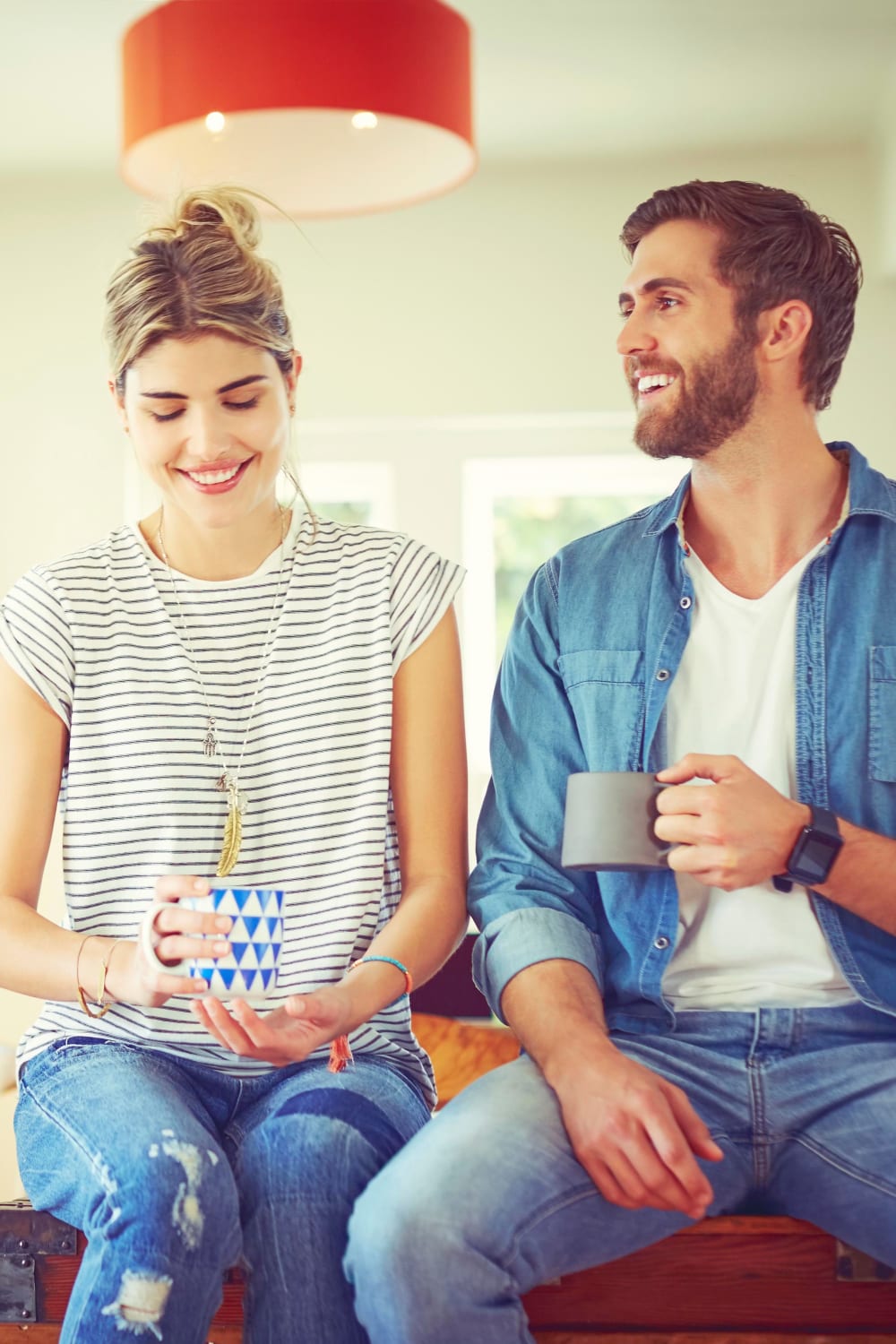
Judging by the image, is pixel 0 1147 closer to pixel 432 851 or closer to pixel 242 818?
pixel 242 818

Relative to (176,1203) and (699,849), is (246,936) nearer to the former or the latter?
(176,1203)

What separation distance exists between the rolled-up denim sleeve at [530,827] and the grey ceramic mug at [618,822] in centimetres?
19

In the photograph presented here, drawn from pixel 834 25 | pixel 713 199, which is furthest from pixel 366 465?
pixel 713 199

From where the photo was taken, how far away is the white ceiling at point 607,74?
3.30m

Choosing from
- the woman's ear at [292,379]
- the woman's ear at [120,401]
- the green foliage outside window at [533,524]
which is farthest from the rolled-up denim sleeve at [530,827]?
the green foliage outside window at [533,524]

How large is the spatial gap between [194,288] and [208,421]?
143 mm

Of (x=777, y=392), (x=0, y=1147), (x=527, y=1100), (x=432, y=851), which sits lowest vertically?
(x=0, y=1147)

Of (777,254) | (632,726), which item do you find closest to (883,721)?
(632,726)

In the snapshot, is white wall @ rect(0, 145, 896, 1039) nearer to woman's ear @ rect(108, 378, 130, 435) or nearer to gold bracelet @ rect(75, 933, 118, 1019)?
woman's ear @ rect(108, 378, 130, 435)

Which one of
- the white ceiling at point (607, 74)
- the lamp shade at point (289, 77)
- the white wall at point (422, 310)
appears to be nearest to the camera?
the lamp shade at point (289, 77)

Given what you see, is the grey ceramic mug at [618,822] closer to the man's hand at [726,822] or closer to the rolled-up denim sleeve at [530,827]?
the man's hand at [726,822]

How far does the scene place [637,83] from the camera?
12.2 ft

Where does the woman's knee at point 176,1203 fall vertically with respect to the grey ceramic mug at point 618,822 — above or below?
below

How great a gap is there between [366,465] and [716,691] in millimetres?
2985
